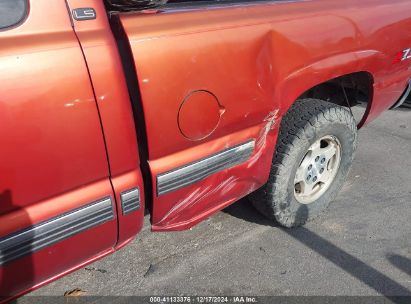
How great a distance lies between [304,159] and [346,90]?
0.94 metres

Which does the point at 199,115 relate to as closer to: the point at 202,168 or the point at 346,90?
the point at 202,168

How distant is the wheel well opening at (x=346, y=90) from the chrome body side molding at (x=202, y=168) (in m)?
1.09

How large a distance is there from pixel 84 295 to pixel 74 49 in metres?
1.50

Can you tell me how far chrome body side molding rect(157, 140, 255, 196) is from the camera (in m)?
1.84

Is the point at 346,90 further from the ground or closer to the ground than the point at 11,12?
closer to the ground

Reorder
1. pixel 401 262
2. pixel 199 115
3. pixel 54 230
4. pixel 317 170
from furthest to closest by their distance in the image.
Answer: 1. pixel 317 170
2. pixel 401 262
3. pixel 199 115
4. pixel 54 230

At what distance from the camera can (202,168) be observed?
77.4 inches

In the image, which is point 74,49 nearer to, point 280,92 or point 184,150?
point 184,150

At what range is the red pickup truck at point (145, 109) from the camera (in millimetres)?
1396

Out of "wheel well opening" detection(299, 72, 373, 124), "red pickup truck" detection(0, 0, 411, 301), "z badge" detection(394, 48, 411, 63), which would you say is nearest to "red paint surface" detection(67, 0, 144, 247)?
"red pickup truck" detection(0, 0, 411, 301)

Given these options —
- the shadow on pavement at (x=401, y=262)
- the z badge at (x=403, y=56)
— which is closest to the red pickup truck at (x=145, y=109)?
the z badge at (x=403, y=56)

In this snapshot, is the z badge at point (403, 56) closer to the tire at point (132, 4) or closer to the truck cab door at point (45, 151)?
the tire at point (132, 4)

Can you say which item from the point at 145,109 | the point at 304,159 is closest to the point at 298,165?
→ the point at 304,159

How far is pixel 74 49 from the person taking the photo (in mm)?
1423
